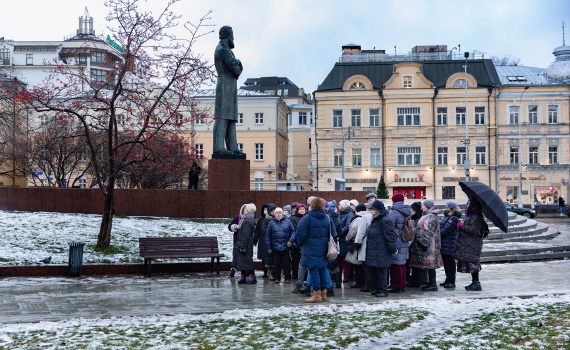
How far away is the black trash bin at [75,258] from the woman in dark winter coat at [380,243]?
21.0 feet

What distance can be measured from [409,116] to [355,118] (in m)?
4.29

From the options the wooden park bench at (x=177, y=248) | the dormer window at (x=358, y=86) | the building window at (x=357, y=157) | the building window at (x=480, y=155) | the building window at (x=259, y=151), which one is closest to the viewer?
the wooden park bench at (x=177, y=248)

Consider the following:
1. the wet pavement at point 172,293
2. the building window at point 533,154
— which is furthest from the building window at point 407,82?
the wet pavement at point 172,293

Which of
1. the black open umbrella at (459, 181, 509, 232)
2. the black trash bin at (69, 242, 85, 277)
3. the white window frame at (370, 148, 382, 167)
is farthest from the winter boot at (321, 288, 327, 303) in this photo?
the white window frame at (370, 148, 382, 167)

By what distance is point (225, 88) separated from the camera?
2358 cm

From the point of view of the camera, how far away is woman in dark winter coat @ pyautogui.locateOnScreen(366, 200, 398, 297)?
42.5 feet

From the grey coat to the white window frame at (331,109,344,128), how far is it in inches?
1751

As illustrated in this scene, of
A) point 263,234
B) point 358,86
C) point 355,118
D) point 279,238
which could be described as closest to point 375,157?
point 355,118

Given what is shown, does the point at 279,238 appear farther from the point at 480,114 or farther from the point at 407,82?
the point at 480,114

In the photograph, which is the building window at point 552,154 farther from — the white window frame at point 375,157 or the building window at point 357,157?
the building window at point 357,157

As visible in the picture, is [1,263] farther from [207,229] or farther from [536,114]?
[536,114]

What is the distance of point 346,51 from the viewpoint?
218 feet

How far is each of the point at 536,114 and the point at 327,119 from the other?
54.6 feet

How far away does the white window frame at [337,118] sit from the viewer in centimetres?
5916
